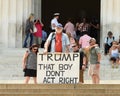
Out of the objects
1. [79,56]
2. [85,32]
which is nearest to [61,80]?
[79,56]

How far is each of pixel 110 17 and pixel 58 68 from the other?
444 inches

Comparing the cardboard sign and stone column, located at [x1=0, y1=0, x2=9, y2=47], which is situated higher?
stone column, located at [x1=0, y1=0, x2=9, y2=47]

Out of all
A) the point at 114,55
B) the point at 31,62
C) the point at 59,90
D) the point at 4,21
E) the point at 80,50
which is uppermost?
the point at 4,21

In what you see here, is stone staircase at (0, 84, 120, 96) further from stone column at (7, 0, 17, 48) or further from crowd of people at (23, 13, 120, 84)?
stone column at (7, 0, 17, 48)

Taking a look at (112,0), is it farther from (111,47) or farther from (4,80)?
(4,80)

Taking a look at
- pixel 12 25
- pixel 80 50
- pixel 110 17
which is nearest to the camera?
pixel 80 50

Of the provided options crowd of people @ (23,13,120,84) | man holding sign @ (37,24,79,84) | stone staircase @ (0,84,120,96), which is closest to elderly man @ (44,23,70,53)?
crowd of people @ (23,13,120,84)

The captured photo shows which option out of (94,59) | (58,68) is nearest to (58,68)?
(58,68)

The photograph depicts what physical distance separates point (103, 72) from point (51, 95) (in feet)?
28.8

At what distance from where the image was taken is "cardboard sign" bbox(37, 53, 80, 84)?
22281 millimetres

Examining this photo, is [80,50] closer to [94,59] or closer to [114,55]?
[94,59]

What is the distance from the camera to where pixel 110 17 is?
33188 mm

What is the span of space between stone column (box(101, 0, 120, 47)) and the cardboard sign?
35.5 feet

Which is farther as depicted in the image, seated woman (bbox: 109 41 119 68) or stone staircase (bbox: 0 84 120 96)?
seated woman (bbox: 109 41 119 68)
